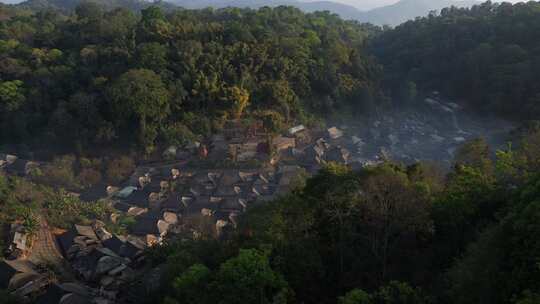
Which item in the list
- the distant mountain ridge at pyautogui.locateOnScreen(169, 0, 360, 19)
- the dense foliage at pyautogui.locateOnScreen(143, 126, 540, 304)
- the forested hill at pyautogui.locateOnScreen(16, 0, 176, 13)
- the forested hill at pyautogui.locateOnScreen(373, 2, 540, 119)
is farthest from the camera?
the distant mountain ridge at pyautogui.locateOnScreen(169, 0, 360, 19)

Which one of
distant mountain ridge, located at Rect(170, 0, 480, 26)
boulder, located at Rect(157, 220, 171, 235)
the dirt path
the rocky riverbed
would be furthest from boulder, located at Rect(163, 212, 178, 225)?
distant mountain ridge, located at Rect(170, 0, 480, 26)

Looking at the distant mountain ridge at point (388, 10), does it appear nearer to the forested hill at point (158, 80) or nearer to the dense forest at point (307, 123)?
the dense forest at point (307, 123)

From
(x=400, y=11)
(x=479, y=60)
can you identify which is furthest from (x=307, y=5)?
(x=479, y=60)

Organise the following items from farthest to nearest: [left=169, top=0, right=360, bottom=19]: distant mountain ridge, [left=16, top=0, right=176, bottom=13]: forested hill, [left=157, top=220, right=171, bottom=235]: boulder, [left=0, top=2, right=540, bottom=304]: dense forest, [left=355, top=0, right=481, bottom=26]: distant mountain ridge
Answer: [left=169, top=0, right=360, bottom=19]: distant mountain ridge < [left=355, top=0, right=481, bottom=26]: distant mountain ridge < [left=16, top=0, right=176, bottom=13]: forested hill < [left=157, top=220, right=171, bottom=235]: boulder < [left=0, top=2, right=540, bottom=304]: dense forest

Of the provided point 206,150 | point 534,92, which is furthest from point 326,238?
point 534,92

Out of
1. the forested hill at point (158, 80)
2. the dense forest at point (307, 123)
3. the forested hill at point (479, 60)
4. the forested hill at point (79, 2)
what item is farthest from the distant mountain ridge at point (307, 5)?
the forested hill at point (158, 80)

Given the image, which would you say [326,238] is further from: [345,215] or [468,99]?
[468,99]

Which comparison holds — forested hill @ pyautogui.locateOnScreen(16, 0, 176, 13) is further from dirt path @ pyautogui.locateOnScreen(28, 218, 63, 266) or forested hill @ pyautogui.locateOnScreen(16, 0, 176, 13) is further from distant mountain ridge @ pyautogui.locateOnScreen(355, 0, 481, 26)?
dirt path @ pyautogui.locateOnScreen(28, 218, 63, 266)
